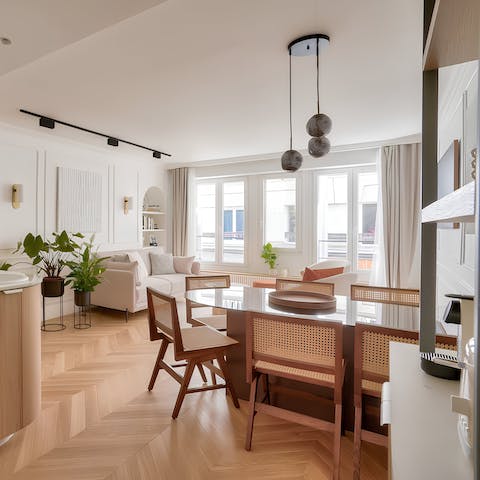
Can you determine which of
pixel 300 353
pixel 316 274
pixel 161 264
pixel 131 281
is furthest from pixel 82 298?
pixel 300 353

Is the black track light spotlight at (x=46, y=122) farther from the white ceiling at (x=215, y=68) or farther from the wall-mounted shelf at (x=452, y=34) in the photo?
the wall-mounted shelf at (x=452, y=34)

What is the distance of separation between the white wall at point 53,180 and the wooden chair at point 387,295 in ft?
13.7

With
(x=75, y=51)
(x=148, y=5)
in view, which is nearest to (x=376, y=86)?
(x=148, y=5)

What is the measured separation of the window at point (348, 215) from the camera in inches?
226

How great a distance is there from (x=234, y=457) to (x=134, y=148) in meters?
4.85

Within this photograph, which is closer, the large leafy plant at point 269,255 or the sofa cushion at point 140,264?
the sofa cushion at point 140,264

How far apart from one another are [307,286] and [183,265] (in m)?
3.57

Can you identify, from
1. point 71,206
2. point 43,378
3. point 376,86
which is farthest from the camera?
point 71,206

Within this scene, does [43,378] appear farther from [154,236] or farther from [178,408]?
[154,236]

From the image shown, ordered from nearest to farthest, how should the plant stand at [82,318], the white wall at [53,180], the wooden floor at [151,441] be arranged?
the wooden floor at [151,441] → the white wall at [53,180] → the plant stand at [82,318]

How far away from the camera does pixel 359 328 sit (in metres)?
1.63

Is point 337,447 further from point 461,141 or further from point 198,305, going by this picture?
point 461,141

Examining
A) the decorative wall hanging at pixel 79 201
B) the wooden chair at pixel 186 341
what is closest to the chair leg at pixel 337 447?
the wooden chair at pixel 186 341

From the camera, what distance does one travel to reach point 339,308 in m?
2.34
